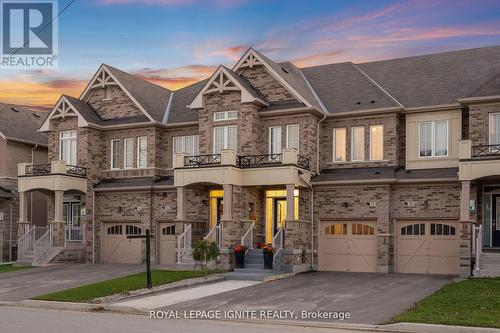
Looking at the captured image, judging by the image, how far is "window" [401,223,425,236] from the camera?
96.3ft

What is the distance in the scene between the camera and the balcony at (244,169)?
2939 centimetres

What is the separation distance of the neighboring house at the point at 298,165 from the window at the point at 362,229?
54mm

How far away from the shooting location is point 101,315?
18922 mm

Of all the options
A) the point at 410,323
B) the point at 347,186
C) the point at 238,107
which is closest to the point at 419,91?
the point at 347,186

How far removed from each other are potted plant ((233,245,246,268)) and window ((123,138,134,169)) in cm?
1007

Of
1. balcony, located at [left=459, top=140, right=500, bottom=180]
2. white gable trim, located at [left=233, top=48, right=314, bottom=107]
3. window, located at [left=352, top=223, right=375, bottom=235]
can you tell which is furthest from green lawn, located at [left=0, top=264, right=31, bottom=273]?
balcony, located at [left=459, top=140, right=500, bottom=180]

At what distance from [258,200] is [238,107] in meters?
4.55

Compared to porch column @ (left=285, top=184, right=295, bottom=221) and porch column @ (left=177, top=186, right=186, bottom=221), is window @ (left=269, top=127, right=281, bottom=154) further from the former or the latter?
porch column @ (left=177, top=186, right=186, bottom=221)

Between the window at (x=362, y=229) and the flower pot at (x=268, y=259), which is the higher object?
the window at (x=362, y=229)

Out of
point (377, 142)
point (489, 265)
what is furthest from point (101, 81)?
point (489, 265)

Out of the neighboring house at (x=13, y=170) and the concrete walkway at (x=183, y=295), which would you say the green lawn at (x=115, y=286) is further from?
the neighboring house at (x=13, y=170)

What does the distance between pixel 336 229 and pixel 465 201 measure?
664cm

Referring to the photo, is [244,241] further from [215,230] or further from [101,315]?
[101,315]

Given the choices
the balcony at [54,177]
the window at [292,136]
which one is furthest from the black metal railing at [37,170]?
the window at [292,136]
